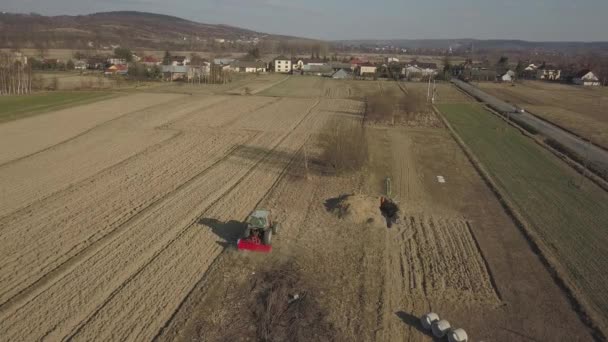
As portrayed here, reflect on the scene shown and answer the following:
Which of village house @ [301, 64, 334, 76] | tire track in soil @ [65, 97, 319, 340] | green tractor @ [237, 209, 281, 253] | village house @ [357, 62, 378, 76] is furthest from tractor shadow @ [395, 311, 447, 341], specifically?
village house @ [357, 62, 378, 76]

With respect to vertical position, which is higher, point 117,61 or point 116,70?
point 117,61

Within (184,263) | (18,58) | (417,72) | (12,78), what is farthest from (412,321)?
(417,72)

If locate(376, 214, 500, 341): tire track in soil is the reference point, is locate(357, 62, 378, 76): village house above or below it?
above

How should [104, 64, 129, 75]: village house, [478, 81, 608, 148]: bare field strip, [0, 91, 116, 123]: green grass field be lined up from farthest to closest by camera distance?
[104, 64, 129, 75]: village house → [0, 91, 116, 123]: green grass field → [478, 81, 608, 148]: bare field strip

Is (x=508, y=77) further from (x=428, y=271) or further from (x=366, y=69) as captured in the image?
(x=428, y=271)

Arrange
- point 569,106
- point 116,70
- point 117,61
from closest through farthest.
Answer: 1. point 569,106
2. point 116,70
3. point 117,61

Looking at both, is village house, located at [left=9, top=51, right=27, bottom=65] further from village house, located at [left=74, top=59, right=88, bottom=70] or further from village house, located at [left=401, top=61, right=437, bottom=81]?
village house, located at [left=401, top=61, right=437, bottom=81]

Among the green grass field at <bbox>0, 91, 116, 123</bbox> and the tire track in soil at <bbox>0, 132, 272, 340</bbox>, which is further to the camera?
the green grass field at <bbox>0, 91, 116, 123</bbox>
